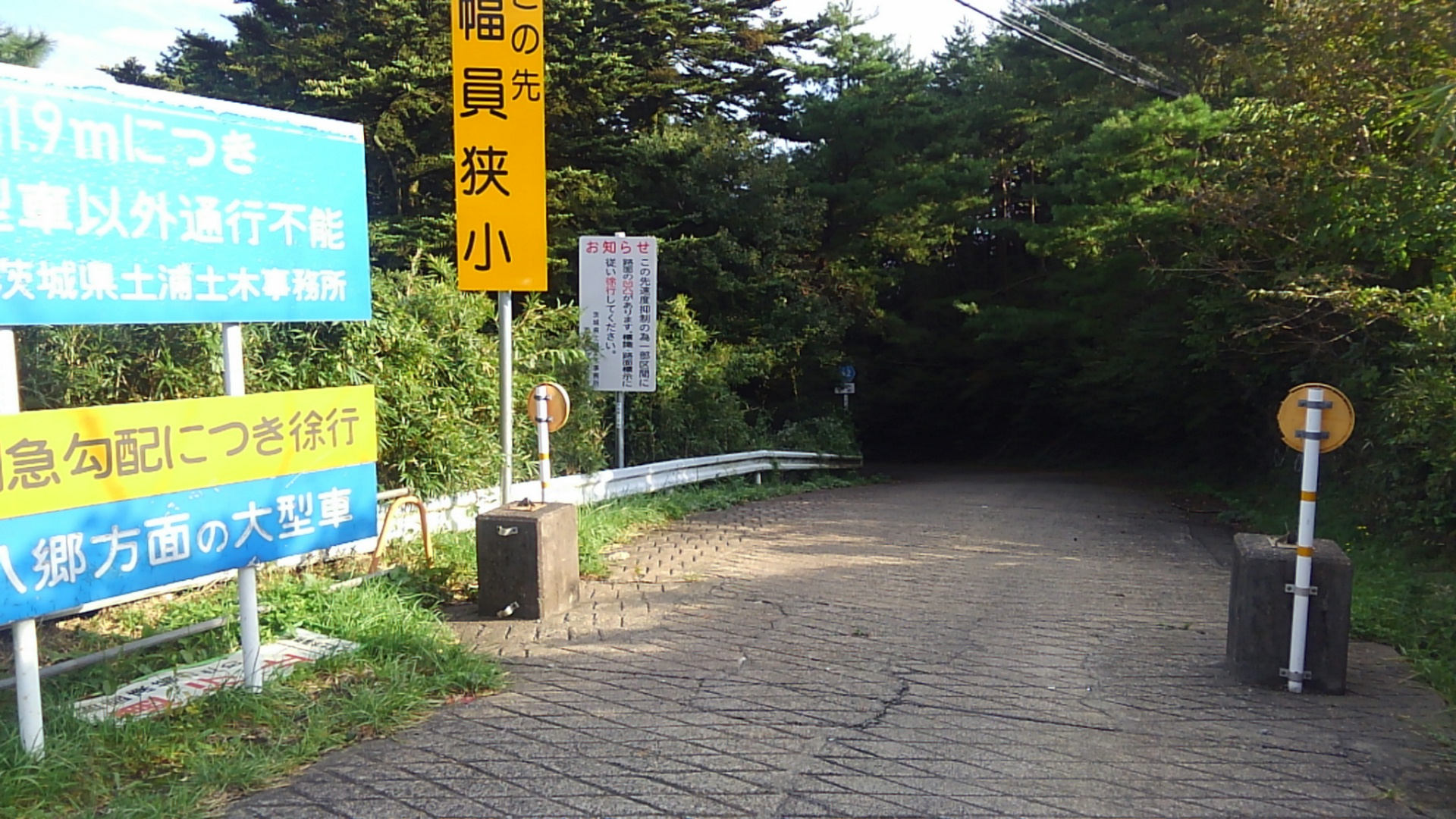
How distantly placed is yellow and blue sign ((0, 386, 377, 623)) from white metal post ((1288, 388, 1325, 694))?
176 inches

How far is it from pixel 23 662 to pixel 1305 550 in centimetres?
537

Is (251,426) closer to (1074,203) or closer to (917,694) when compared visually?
(917,694)

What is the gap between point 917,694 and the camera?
4789 mm

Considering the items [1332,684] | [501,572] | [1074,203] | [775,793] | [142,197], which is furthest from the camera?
[1074,203]

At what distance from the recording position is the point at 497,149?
7285mm

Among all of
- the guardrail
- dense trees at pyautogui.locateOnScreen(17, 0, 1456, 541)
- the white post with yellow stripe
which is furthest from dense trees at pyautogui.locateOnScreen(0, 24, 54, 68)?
the white post with yellow stripe

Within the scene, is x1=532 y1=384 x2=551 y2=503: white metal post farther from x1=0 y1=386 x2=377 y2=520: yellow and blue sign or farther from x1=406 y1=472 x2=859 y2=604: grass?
x1=0 y1=386 x2=377 y2=520: yellow and blue sign

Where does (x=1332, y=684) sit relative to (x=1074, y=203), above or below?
below

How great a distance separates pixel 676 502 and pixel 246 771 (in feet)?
24.2

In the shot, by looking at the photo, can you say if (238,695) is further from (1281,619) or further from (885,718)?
(1281,619)

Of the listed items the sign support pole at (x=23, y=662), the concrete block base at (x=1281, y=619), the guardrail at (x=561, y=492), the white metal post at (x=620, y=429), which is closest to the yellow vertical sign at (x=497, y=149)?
the guardrail at (x=561, y=492)

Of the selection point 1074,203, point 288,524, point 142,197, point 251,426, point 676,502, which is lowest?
point 676,502

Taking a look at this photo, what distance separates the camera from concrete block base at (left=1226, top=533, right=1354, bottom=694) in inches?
191

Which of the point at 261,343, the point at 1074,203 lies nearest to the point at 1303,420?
the point at 261,343
